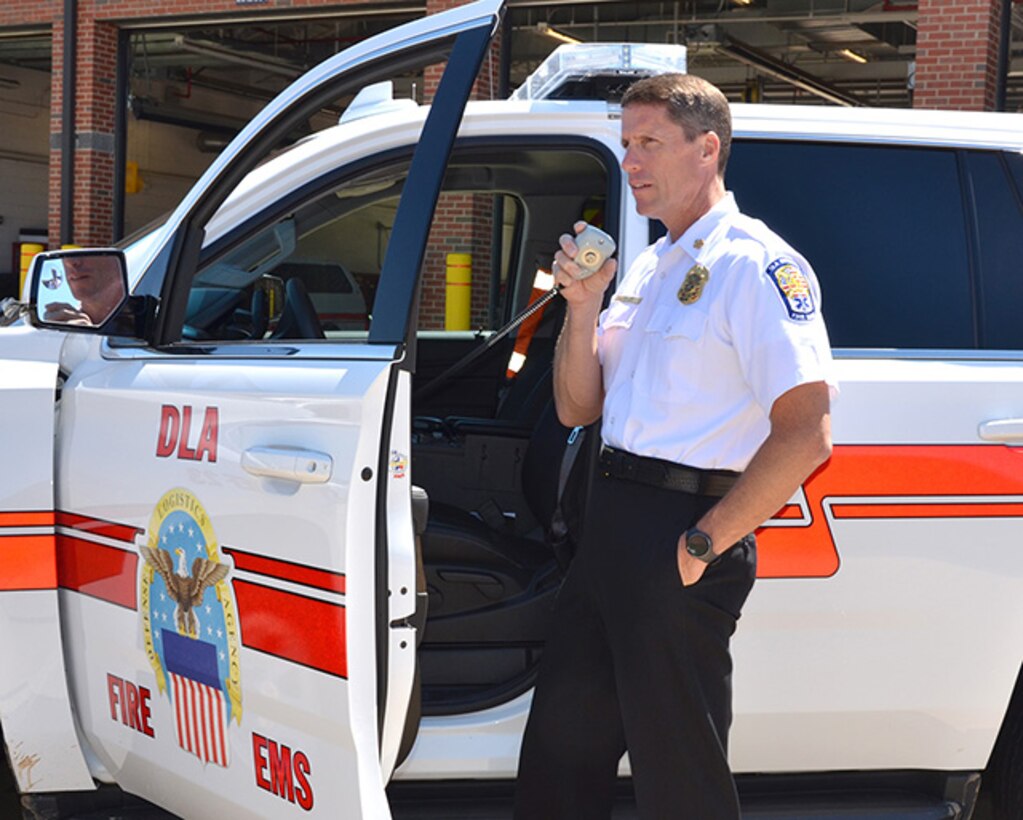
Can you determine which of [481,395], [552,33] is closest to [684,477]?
[481,395]

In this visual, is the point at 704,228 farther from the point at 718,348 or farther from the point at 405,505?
the point at 405,505

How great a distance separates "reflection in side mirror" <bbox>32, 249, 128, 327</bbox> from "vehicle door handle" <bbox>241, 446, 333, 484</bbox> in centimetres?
54

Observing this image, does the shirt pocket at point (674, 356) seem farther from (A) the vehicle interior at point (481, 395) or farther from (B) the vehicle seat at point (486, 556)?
(B) the vehicle seat at point (486, 556)

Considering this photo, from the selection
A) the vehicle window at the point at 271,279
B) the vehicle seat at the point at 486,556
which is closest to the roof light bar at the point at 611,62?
the vehicle window at the point at 271,279

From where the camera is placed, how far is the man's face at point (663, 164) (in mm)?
2309

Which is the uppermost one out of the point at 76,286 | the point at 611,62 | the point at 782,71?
the point at 782,71

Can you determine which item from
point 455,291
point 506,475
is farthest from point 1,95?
point 506,475

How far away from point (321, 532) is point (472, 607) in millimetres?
1033

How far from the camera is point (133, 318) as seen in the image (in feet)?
8.76

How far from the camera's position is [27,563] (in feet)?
8.75

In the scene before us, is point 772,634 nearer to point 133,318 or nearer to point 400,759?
point 400,759

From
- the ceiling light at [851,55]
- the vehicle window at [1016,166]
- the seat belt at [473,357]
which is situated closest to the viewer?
the vehicle window at [1016,166]

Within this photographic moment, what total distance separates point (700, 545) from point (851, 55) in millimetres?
18285

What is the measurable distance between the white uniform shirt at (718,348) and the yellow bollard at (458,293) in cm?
1154
